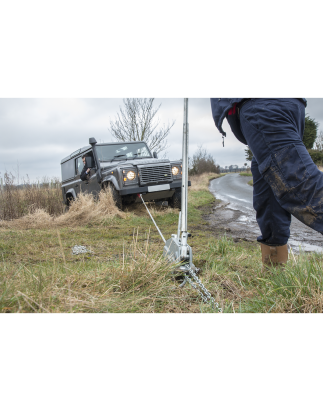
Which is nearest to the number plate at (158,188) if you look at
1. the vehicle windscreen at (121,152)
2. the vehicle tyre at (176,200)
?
the vehicle tyre at (176,200)

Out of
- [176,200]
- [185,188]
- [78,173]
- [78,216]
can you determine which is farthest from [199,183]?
[185,188]

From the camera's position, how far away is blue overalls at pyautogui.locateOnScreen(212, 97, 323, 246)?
1.32 meters

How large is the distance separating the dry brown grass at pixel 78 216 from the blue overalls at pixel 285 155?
5217 mm

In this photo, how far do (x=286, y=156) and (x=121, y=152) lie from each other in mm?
7170

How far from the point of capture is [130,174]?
7.03 metres

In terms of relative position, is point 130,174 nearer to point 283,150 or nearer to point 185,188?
point 185,188

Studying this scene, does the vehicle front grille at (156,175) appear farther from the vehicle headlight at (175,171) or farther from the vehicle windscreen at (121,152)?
the vehicle windscreen at (121,152)

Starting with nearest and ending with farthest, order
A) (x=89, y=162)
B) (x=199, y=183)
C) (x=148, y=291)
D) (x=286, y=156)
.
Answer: (x=286, y=156), (x=148, y=291), (x=89, y=162), (x=199, y=183)
